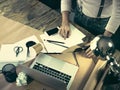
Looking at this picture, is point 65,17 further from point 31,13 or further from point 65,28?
point 31,13

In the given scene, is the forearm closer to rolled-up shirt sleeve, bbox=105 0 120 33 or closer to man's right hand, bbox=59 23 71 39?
man's right hand, bbox=59 23 71 39

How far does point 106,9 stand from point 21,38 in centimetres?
59

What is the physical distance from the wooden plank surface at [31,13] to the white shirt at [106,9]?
12 cm

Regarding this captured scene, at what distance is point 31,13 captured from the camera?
1.99 meters

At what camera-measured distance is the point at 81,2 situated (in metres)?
1.92

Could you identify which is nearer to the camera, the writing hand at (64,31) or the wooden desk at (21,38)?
the wooden desk at (21,38)

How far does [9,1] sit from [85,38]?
67 cm

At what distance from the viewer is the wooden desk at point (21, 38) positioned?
1504mm

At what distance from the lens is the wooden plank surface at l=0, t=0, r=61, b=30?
1.90 metres

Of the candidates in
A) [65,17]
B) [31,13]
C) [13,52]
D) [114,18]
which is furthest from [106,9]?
[13,52]

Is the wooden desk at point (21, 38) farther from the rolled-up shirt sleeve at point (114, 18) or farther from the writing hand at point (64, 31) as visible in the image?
the rolled-up shirt sleeve at point (114, 18)

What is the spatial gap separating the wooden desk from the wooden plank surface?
53 mm

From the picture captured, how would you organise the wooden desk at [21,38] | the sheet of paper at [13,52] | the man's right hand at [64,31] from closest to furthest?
the wooden desk at [21,38], the sheet of paper at [13,52], the man's right hand at [64,31]

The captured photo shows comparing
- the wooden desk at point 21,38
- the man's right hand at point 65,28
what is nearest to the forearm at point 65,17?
the man's right hand at point 65,28
